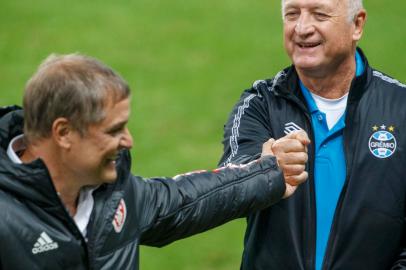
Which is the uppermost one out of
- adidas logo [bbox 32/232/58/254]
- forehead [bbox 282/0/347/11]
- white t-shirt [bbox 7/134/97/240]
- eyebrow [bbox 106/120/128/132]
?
forehead [bbox 282/0/347/11]

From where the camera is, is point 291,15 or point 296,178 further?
point 291,15

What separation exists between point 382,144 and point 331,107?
1.01ft

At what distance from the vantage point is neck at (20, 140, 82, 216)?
386 centimetres

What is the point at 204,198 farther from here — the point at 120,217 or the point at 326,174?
the point at 326,174

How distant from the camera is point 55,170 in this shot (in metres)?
3.88

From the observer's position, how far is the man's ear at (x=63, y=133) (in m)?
3.81

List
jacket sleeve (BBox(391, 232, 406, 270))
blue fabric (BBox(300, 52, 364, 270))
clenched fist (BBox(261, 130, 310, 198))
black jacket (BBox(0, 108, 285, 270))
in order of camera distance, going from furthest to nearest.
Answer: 1. blue fabric (BBox(300, 52, 364, 270))
2. jacket sleeve (BBox(391, 232, 406, 270))
3. clenched fist (BBox(261, 130, 310, 198))
4. black jacket (BBox(0, 108, 285, 270))

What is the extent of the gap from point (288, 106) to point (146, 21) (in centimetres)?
957

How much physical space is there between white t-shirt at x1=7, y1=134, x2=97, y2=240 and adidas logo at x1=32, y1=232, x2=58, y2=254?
149 mm

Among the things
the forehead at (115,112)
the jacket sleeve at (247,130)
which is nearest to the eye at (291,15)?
the jacket sleeve at (247,130)

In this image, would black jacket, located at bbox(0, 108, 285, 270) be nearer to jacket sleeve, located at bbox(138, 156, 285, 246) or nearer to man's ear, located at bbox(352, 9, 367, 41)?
jacket sleeve, located at bbox(138, 156, 285, 246)

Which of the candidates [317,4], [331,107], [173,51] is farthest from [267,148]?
[173,51]

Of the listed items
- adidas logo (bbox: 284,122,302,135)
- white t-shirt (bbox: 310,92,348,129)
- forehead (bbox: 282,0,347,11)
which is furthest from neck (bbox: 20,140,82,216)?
forehead (bbox: 282,0,347,11)

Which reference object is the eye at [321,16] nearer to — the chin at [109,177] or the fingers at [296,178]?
the fingers at [296,178]
